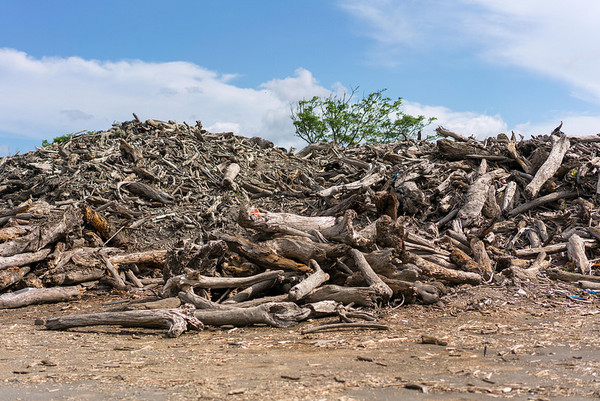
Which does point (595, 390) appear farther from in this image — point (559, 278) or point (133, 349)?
point (559, 278)

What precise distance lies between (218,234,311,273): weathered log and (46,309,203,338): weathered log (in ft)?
4.74

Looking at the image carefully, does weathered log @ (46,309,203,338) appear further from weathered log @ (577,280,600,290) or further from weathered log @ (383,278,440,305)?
weathered log @ (577,280,600,290)

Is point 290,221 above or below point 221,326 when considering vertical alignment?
above

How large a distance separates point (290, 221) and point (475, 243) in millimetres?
3336

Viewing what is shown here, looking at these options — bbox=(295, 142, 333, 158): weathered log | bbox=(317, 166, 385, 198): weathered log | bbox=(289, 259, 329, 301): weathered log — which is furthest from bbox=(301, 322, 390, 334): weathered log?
bbox=(295, 142, 333, 158): weathered log

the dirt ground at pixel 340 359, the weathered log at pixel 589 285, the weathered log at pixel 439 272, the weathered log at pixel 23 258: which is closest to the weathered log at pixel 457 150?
the weathered log at pixel 589 285

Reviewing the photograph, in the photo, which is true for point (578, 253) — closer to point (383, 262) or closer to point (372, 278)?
point (383, 262)

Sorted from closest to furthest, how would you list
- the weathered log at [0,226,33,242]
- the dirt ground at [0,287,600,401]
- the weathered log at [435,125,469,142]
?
the dirt ground at [0,287,600,401] → the weathered log at [0,226,33,242] → the weathered log at [435,125,469,142]

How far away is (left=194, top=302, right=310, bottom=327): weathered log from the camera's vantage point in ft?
21.9

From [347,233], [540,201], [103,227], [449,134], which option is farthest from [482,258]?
[103,227]

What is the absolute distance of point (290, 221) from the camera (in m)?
8.69

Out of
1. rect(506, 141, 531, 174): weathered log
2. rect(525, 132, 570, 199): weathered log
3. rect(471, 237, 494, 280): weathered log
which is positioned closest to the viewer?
rect(471, 237, 494, 280): weathered log

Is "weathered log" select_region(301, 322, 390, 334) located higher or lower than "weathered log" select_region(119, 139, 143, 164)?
lower

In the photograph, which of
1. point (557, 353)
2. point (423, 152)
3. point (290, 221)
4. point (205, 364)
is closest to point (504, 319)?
point (557, 353)
